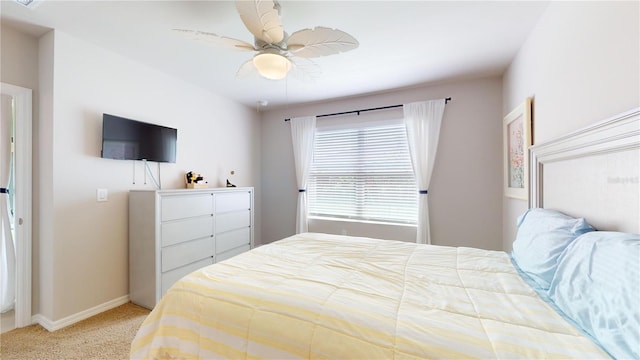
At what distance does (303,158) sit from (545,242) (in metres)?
3.17

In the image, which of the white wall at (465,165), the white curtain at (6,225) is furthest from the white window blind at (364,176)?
the white curtain at (6,225)

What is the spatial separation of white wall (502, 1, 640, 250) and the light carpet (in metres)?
3.27

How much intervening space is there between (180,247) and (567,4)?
12.0 ft

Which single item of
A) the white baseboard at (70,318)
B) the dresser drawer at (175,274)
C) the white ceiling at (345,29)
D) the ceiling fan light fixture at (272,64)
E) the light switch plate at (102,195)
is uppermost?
the white ceiling at (345,29)

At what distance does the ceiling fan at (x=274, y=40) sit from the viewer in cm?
146

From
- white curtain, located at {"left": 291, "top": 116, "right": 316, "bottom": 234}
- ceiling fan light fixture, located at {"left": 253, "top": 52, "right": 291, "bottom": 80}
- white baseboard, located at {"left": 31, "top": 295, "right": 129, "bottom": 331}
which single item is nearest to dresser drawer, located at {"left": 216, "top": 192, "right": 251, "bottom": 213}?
white curtain, located at {"left": 291, "top": 116, "right": 316, "bottom": 234}

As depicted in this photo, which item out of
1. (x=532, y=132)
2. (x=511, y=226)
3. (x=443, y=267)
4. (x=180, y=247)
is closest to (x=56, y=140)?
(x=180, y=247)

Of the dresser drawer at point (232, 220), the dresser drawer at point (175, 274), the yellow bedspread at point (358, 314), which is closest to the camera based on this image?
the yellow bedspread at point (358, 314)

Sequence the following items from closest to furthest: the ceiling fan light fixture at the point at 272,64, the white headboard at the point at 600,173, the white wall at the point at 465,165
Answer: the white headboard at the point at 600,173 < the ceiling fan light fixture at the point at 272,64 < the white wall at the point at 465,165

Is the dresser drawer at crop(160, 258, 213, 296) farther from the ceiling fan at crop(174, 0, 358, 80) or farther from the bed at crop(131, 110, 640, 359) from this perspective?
the ceiling fan at crop(174, 0, 358, 80)

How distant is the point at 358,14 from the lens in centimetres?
191

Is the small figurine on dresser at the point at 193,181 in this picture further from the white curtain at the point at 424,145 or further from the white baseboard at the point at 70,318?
the white curtain at the point at 424,145

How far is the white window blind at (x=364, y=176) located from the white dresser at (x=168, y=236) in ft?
5.20

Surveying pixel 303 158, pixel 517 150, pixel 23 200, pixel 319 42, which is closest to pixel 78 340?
pixel 23 200
